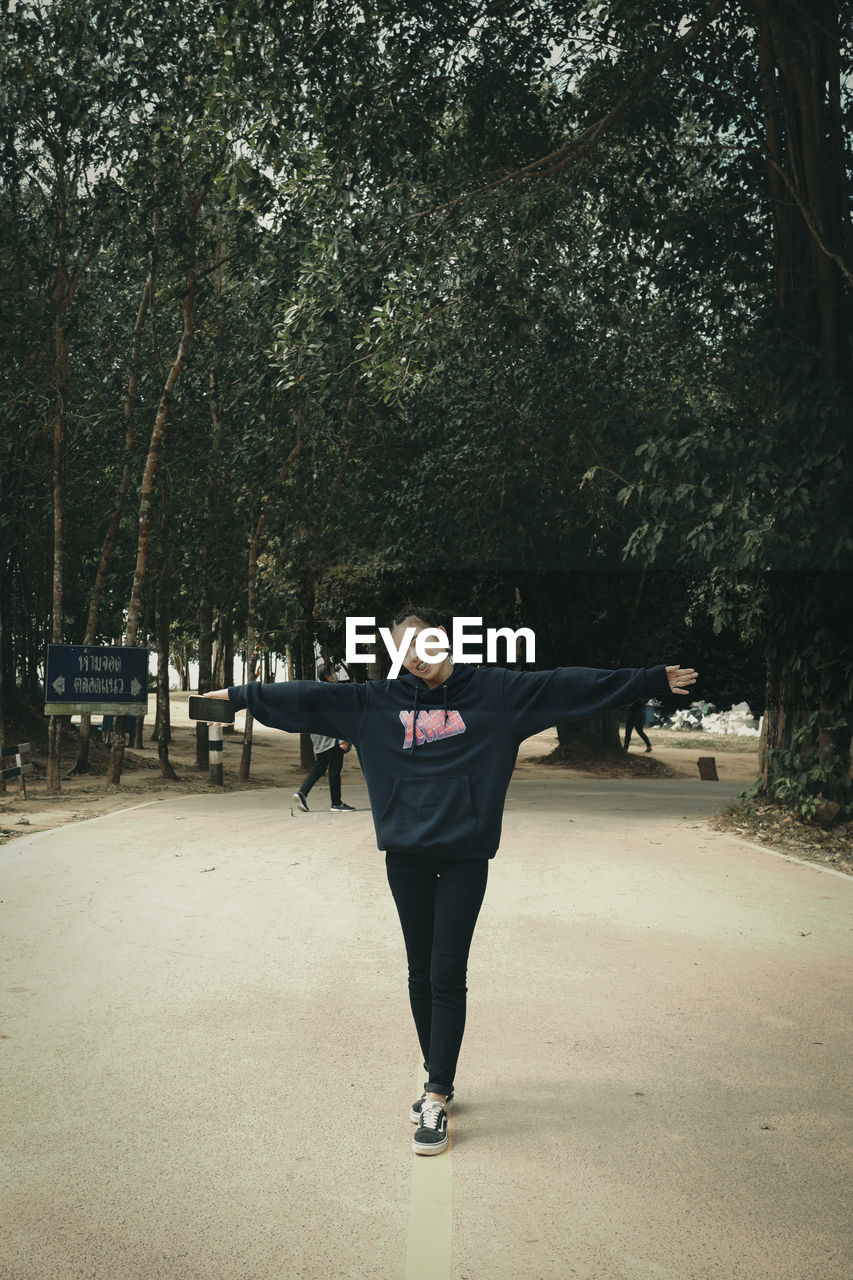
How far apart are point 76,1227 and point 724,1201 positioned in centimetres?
192

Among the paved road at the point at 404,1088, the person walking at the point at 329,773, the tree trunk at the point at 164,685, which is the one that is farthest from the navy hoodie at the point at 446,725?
the tree trunk at the point at 164,685

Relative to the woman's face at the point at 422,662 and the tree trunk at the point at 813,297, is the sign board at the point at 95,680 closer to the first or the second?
the tree trunk at the point at 813,297

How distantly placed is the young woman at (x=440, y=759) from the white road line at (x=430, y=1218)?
25 centimetres

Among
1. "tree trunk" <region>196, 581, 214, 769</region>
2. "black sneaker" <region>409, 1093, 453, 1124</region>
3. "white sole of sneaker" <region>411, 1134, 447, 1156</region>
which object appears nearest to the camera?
"white sole of sneaker" <region>411, 1134, 447, 1156</region>

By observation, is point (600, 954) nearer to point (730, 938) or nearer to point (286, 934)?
point (730, 938)

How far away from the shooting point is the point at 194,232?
1838 cm

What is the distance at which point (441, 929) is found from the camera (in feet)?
14.9

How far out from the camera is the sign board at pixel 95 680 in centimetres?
1819

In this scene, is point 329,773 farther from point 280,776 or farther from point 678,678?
point 678,678

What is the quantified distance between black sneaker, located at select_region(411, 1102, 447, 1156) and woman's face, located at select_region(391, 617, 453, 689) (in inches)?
58.9

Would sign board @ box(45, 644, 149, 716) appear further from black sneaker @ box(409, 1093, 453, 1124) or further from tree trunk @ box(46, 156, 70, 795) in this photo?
black sneaker @ box(409, 1093, 453, 1124)

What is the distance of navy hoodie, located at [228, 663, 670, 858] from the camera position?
4.50m

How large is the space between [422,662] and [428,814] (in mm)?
552

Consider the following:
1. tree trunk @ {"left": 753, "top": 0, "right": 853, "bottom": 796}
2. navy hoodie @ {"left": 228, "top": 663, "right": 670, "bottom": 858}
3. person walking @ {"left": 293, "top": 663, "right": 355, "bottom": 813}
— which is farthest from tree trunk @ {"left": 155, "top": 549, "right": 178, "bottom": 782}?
navy hoodie @ {"left": 228, "top": 663, "right": 670, "bottom": 858}
